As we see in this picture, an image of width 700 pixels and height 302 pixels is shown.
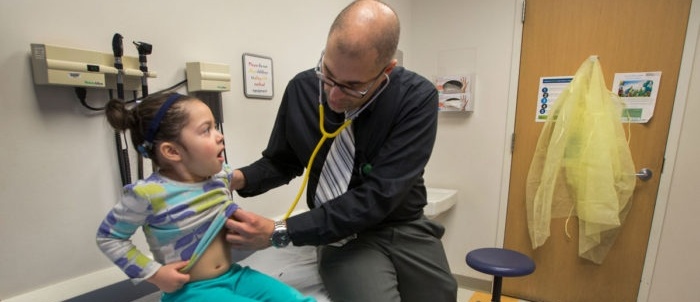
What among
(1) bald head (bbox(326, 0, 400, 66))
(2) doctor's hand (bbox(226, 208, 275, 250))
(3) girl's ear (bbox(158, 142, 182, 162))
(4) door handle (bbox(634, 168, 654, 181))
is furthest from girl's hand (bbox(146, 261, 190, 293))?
(4) door handle (bbox(634, 168, 654, 181))

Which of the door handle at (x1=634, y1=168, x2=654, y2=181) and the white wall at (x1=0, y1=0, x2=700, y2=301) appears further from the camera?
the door handle at (x1=634, y1=168, x2=654, y2=181)

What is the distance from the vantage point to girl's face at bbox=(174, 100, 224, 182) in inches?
34.5

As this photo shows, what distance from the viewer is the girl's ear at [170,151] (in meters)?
0.86

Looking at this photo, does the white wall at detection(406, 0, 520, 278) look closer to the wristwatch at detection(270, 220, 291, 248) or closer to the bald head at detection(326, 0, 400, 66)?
the bald head at detection(326, 0, 400, 66)

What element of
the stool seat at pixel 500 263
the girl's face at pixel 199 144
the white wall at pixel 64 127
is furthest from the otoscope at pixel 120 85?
the stool seat at pixel 500 263

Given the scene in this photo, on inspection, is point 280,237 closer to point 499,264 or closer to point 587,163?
point 499,264

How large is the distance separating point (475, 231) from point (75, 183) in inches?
97.8

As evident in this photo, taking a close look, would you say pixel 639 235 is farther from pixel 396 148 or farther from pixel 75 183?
pixel 75 183

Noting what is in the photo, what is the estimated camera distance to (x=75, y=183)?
3.44 ft

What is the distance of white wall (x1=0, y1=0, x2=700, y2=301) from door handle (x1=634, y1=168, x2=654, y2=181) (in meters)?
0.12

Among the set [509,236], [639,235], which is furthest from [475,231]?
[639,235]

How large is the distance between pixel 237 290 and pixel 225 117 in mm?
740

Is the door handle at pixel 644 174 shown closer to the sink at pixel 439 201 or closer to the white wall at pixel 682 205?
the white wall at pixel 682 205

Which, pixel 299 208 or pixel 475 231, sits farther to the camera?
pixel 475 231
